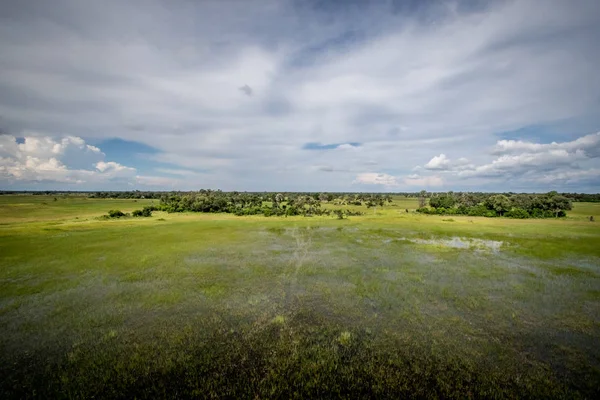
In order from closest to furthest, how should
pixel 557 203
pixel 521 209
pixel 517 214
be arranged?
pixel 517 214 → pixel 557 203 → pixel 521 209

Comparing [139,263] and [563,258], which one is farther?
[563,258]

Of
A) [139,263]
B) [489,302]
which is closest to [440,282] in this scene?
[489,302]

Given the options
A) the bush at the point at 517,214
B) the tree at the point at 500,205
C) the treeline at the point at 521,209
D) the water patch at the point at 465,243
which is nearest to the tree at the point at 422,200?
the treeline at the point at 521,209

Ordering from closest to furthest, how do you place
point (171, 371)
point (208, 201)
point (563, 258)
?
point (171, 371) → point (563, 258) → point (208, 201)

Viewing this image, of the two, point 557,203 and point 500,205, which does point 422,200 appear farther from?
point 557,203

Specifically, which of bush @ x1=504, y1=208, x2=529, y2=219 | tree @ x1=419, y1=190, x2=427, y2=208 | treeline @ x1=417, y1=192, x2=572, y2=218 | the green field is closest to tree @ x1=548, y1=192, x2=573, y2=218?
treeline @ x1=417, y1=192, x2=572, y2=218

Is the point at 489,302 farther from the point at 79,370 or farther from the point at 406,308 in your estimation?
the point at 79,370

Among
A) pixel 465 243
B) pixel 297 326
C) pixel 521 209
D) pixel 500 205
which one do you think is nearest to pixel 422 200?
pixel 500 205

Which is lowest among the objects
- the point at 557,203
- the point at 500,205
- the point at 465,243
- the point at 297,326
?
the point at 297,326

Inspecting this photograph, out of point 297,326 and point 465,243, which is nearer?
point 297,326
